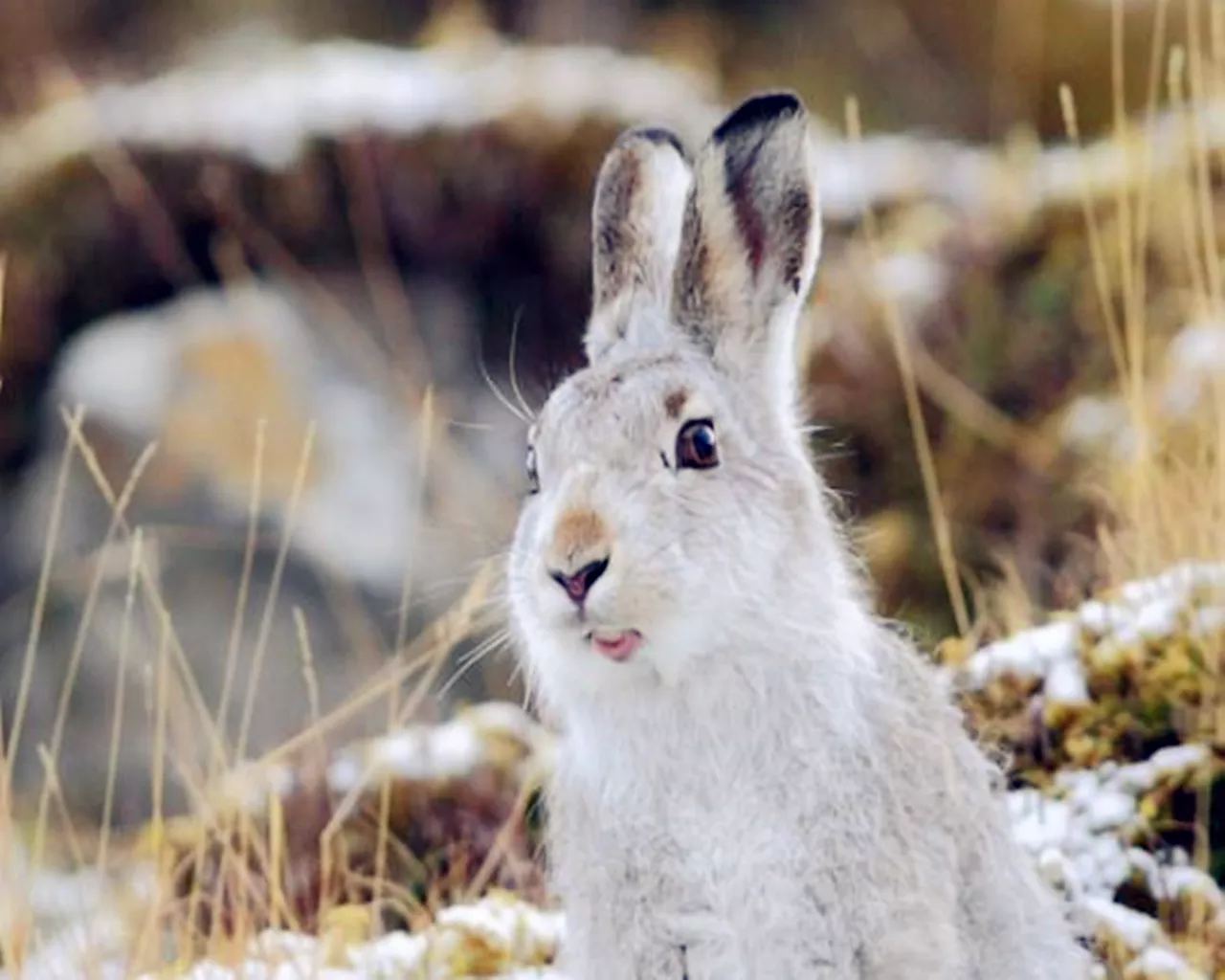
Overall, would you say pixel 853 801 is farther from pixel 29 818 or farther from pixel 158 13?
pixel 158 13

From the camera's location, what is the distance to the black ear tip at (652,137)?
4266mm

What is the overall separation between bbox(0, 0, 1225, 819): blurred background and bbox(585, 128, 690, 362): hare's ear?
10.4 feet

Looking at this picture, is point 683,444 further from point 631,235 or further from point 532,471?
point 631,235

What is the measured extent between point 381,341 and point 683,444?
664cm

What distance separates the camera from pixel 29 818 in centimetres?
854

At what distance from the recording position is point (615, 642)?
3.68 metres

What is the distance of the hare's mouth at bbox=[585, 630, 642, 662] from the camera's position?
145 inches

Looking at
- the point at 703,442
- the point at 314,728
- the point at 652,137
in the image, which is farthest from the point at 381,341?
the point at 703,442

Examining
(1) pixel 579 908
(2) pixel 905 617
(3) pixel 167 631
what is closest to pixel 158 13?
(2) pixel 905 617

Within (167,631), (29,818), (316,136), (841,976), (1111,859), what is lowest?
(29,818)

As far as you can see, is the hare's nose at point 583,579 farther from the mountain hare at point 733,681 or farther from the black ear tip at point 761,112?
the black ear tip at point 761,112

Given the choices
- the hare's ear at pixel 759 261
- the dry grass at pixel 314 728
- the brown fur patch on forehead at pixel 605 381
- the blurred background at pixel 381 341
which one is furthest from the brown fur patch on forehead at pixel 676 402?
the blurred background at pixel 381 341

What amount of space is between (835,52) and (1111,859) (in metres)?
11.0

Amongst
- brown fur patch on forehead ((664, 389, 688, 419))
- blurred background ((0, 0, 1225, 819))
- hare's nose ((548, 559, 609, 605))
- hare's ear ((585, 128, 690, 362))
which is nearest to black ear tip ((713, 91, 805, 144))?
hare's ear ((585, 128, 690, 362))
